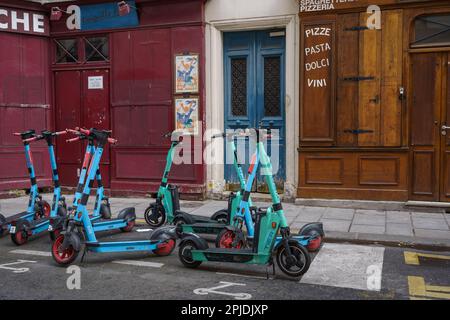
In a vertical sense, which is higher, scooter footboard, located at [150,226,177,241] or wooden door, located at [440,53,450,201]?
wooden door, located at [440,53,450,201]

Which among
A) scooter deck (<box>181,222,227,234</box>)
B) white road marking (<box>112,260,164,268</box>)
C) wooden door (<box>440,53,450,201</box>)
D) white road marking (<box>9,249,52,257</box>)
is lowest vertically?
white road marking (<box>9,249,52,257</box>)

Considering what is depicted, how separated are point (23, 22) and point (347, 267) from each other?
854 centimetres

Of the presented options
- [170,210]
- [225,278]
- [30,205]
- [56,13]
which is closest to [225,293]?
[225,278]

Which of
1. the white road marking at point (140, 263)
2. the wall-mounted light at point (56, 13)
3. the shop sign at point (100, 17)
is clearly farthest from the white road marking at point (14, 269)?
the wall-mounted light at point (56, 13)

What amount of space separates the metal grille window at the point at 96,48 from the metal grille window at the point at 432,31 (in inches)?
240

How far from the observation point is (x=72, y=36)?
1090cm


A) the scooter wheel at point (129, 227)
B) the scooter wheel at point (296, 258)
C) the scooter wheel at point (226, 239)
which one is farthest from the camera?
the scooter wheel at point (129, 227)

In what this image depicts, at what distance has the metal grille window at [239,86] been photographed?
10125 millimetres

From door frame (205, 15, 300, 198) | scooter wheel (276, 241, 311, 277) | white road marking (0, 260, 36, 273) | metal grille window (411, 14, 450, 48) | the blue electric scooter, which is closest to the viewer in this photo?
scooter wheel (276, 241, 311, 277)

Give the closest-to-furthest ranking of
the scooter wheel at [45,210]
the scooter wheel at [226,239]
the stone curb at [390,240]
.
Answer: the scooter wheel at [226,239] → the stone curb at [390,240] → the scooter wheel at [45,210]

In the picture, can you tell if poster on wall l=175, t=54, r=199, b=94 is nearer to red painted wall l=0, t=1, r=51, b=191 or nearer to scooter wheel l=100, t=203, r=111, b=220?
red painted wall l=0, t=1, r=51, b=191

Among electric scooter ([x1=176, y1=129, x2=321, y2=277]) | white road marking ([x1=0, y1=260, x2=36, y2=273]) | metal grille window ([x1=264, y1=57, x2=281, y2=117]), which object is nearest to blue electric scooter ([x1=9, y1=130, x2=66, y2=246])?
white road marking ([x1=0, y1=260, x2=36, y2=273])

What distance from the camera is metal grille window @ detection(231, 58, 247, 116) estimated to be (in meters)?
10.1

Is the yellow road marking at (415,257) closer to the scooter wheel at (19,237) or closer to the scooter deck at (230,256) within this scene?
the scooter deck at (230,256)
